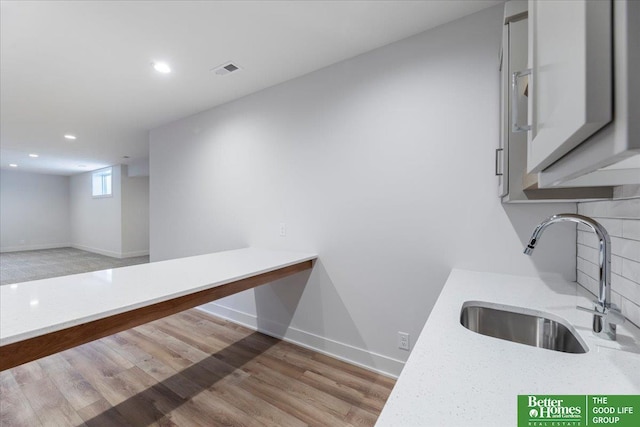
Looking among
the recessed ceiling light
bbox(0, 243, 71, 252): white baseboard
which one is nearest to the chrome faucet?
the recessed ceiling light

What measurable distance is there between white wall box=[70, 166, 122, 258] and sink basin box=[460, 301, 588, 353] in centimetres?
826

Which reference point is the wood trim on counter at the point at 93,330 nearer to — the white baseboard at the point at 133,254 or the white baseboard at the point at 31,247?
the white baseboard at the point at 133,254

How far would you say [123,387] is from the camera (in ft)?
6.53

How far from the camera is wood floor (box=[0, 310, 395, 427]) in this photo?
1.70m

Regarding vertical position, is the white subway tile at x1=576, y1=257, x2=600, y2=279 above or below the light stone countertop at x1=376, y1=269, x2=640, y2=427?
above

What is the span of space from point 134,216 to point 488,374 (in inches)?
337

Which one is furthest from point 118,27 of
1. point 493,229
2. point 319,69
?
point 493,229

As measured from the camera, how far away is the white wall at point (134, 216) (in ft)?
23.4

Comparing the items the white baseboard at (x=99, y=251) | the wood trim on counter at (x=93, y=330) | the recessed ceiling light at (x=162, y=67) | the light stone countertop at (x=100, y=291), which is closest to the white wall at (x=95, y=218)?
the white baseboard at (x=99, y=251)

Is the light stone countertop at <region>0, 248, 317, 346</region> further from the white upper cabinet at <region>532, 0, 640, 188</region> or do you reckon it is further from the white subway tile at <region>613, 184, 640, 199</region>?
the white subway tile at <region>613, 184, 640, 199</region>

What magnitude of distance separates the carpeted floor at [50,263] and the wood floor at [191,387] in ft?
14.2

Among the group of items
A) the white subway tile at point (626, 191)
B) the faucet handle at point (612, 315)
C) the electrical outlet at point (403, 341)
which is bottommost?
the electrical outlet at point (403, 341)

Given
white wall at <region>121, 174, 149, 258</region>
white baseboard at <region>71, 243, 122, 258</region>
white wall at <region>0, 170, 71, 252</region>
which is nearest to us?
white wall at <region>121, 174, 149, 258</region>

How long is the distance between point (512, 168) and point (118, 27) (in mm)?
2587
